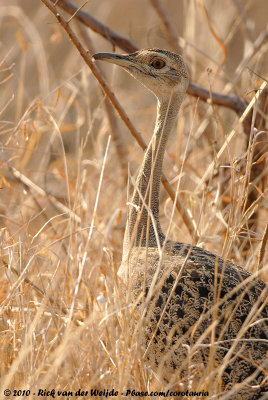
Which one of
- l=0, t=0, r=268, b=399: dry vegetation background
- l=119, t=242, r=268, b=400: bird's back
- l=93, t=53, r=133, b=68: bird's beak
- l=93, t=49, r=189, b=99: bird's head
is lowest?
l=119, t=242, r=268, b=400: bird's back

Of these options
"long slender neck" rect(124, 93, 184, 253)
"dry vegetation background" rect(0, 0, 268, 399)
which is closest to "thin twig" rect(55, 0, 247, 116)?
"dry vegetation background" rect(0, 0, 268, 399)

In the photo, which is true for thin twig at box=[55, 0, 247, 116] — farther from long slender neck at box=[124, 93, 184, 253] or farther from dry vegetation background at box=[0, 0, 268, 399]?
long slender neck at box=[124, 93, 184, 253]

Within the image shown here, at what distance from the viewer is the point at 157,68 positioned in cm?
338

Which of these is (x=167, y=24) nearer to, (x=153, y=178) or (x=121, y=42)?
(x=121, y=42)

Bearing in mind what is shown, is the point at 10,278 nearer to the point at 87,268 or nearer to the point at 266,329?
the point at 87,268

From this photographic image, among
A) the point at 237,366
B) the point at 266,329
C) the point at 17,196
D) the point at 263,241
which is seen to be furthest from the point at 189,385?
the point at 17,196

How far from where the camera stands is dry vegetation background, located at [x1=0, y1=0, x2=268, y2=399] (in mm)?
2844

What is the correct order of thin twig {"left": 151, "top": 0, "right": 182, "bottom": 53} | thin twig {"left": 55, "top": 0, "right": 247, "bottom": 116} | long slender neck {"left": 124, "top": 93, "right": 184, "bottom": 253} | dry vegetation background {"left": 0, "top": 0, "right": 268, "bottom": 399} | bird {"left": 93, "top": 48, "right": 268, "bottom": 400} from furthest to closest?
thin twig {"left": 151, "top": 0, "right": 182, "bottom": 53}, thin twig {"left": 55, "top": 0, "right": 247, "bottom": 116}, long slender neck {"left": 124, "top": 93, "right": 184, "bottom": 253}, dry vegetation background {"left": 0, "top": 0, "right": 268, "bottom": 399}, bird {"left": 93, "top": 48, "right": 268, "bottom": 400}

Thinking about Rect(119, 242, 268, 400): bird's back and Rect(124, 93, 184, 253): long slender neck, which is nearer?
Rect(119, 242, 268, 400): bird's back

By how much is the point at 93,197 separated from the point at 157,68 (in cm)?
180

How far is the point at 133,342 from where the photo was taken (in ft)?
8.97

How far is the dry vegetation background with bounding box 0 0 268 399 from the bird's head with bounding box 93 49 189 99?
203mm

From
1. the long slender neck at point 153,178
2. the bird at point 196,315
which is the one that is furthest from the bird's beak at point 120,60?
the long slender neck at point 153,178

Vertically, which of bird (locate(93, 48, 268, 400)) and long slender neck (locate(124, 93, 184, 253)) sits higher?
long slender neck (locate(124, 93, 184, 253))
